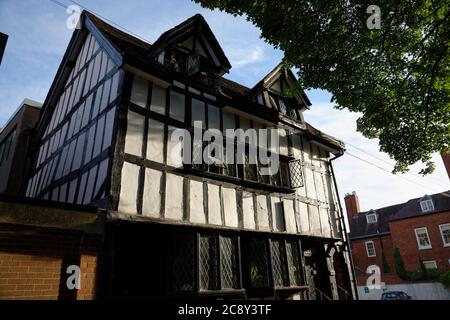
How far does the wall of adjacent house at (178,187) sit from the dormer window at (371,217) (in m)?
29.3

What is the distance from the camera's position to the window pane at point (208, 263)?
7.02 m

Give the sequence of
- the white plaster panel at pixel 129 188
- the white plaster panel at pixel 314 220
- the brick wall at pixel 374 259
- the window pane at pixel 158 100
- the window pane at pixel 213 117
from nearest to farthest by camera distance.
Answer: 1. the white plaster panel at pixel 129 188
2. the window pane at pixel 158 100
3. the window pane at pixel 213 117
4. the white plaster panel at pixel 314 220
5. the brick wall at pixel 374 259

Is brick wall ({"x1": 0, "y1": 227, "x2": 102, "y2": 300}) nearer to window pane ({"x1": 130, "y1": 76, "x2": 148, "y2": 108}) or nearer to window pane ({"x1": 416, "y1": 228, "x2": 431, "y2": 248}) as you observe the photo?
window pane ({"x1": 130, "y1": 76, "x2": 148, "y2": 108})

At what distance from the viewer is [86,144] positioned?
8273 mm

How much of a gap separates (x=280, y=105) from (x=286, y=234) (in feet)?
18.4

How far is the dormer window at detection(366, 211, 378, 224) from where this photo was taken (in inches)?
1406

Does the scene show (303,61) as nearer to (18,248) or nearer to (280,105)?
(280,105)

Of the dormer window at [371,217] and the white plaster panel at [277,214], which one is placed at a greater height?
the dormer window at [371,217]

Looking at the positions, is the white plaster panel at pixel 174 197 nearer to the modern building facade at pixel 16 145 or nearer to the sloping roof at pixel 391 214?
the modern building facade at pixel 16 145

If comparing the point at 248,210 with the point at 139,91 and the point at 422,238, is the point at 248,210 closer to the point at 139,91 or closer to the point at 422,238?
the point at 139,91

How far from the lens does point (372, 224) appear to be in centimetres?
3553

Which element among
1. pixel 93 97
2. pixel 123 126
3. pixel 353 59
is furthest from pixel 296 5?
pixel 93 97

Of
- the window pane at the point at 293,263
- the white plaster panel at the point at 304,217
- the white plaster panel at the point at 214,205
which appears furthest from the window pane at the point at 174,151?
the white plaster panel at the point at 304,217

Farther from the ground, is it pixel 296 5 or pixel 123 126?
pixel 296 5
